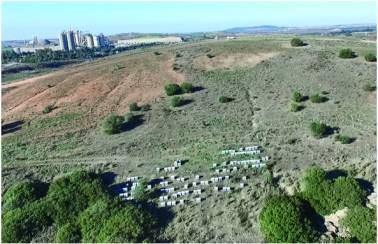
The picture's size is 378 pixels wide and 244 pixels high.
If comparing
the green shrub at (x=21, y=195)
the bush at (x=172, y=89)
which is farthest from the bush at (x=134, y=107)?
the green shrub at (x=21, y=195)

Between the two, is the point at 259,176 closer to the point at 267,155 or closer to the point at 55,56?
the point at 267,155

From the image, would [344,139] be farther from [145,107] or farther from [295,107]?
[145,107]

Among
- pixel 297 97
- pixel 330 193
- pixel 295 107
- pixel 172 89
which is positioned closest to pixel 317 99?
pixel 297 97

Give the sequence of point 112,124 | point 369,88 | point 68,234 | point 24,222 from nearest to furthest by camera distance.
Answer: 1. point 68,234
2. point 24,222
3. point 112,124
4. point 369,88

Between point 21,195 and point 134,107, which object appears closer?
point 21,195

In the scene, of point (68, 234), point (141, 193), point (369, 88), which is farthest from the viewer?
point (369, 88)

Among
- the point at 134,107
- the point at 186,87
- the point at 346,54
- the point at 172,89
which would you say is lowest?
the point at 134,107
